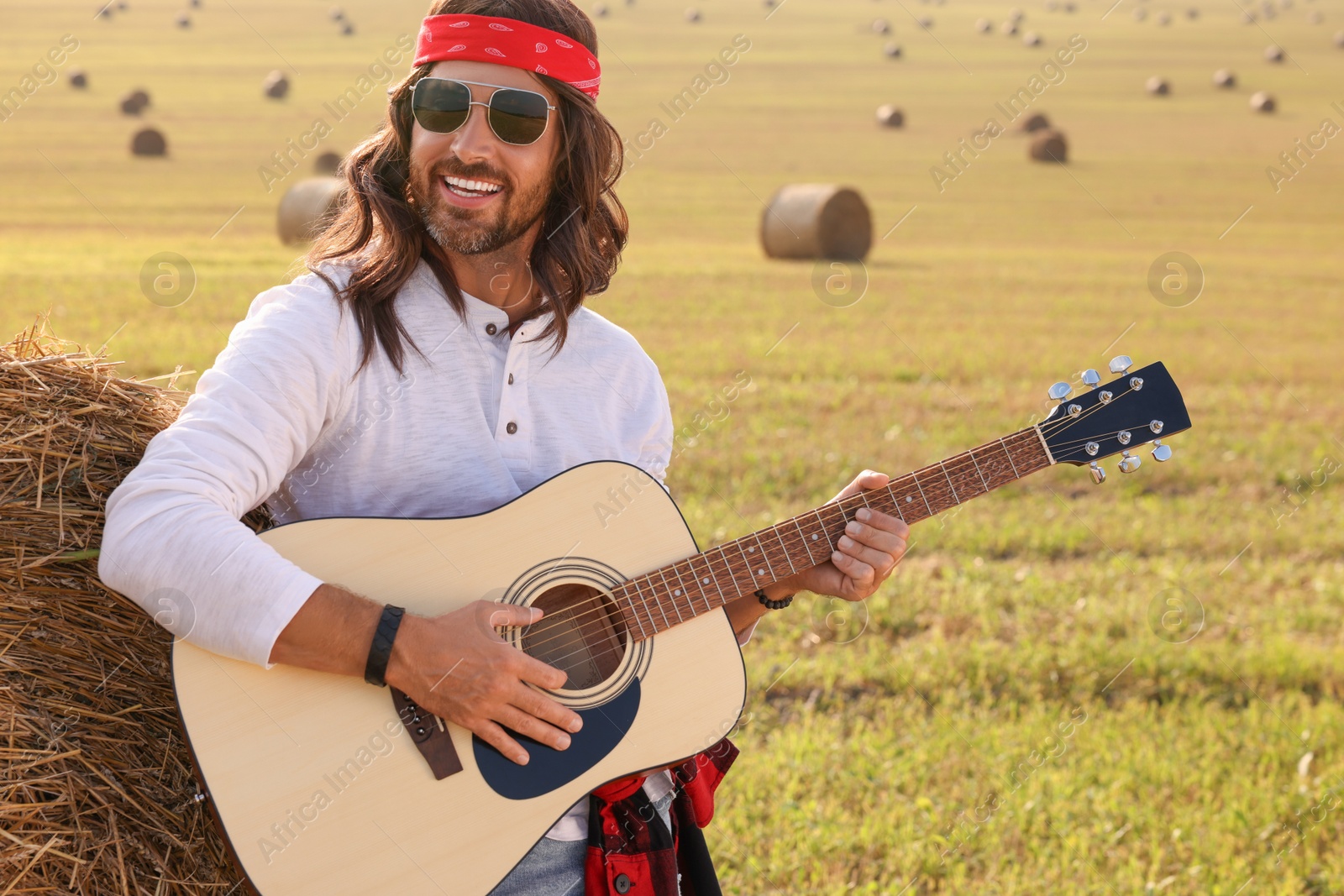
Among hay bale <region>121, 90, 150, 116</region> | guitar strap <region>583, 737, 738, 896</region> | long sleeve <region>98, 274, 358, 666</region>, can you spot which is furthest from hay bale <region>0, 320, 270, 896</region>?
hay bale <region>121, 90, 150, 116</region>

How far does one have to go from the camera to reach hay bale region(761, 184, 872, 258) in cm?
1641

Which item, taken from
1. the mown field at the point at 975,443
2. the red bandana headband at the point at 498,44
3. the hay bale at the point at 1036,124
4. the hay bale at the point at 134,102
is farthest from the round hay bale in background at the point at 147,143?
the red bandana headband at the point at 498,44

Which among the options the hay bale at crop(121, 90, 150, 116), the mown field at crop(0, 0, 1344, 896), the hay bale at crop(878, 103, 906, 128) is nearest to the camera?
the mown field at crop(0, 0, 1344, 896)

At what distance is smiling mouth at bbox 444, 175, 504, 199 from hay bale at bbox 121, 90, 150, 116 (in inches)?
1189

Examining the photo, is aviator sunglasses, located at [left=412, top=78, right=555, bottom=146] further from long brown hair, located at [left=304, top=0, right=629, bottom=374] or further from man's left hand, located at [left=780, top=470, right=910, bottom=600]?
man's left hand, located at [left=780, top=470, right=910, bottom=600]

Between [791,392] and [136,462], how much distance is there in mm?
6855

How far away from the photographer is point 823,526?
2.88 m

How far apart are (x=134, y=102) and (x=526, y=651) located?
1217 inches

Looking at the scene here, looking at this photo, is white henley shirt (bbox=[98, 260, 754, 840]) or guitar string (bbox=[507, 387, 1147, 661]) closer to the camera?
white henley shirt (bbox=[98, 260, 754, 840])

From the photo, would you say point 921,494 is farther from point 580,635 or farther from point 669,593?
point 580,635

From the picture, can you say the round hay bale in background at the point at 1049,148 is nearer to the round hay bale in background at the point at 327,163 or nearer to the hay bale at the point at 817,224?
the hay bale at the point at 817,224

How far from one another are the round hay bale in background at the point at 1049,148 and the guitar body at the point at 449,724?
28080 millimetres

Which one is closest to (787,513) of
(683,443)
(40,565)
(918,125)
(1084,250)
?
(683,443)

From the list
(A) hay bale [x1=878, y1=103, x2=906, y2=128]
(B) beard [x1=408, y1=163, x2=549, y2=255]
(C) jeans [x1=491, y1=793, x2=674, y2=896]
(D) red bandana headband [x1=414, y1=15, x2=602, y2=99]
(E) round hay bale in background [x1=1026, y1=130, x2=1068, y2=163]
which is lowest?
(A) hay bale [x1=878, y1=103, x2=906, y2=128]
